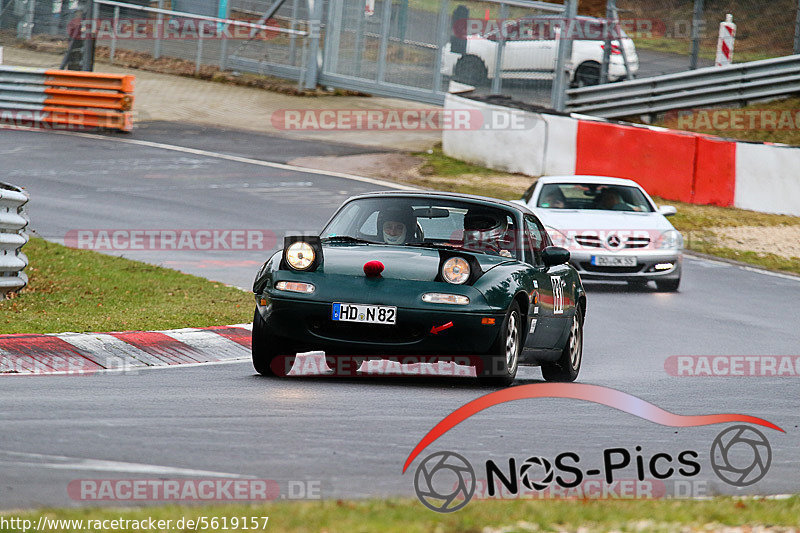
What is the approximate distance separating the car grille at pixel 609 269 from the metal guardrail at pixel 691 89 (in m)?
11.9

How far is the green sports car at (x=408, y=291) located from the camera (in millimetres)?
7859

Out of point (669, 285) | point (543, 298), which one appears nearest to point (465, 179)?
point (669, 285)

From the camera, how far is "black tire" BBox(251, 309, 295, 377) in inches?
320

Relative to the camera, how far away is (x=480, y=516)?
15.1 ft

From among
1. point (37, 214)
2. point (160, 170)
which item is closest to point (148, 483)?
point (37, 214)

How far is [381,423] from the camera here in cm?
665

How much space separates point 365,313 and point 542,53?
20.9 m

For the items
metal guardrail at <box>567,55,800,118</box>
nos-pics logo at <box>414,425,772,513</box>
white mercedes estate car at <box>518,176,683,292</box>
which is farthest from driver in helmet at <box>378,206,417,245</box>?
metal guardrail at <box>567,55,800,118</box>

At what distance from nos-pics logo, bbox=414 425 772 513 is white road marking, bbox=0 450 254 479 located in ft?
2.53

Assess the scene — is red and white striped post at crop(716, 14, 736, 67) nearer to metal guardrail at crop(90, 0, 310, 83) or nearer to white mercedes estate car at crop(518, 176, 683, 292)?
metal guardrail at crop(90, 0, 310, 83)

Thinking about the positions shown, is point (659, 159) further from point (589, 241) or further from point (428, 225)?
point (428, 225)

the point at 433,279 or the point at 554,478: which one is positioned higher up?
the point at 433,279

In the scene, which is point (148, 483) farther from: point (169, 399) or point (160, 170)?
point (160, 170)

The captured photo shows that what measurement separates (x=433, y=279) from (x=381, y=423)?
1509mm
